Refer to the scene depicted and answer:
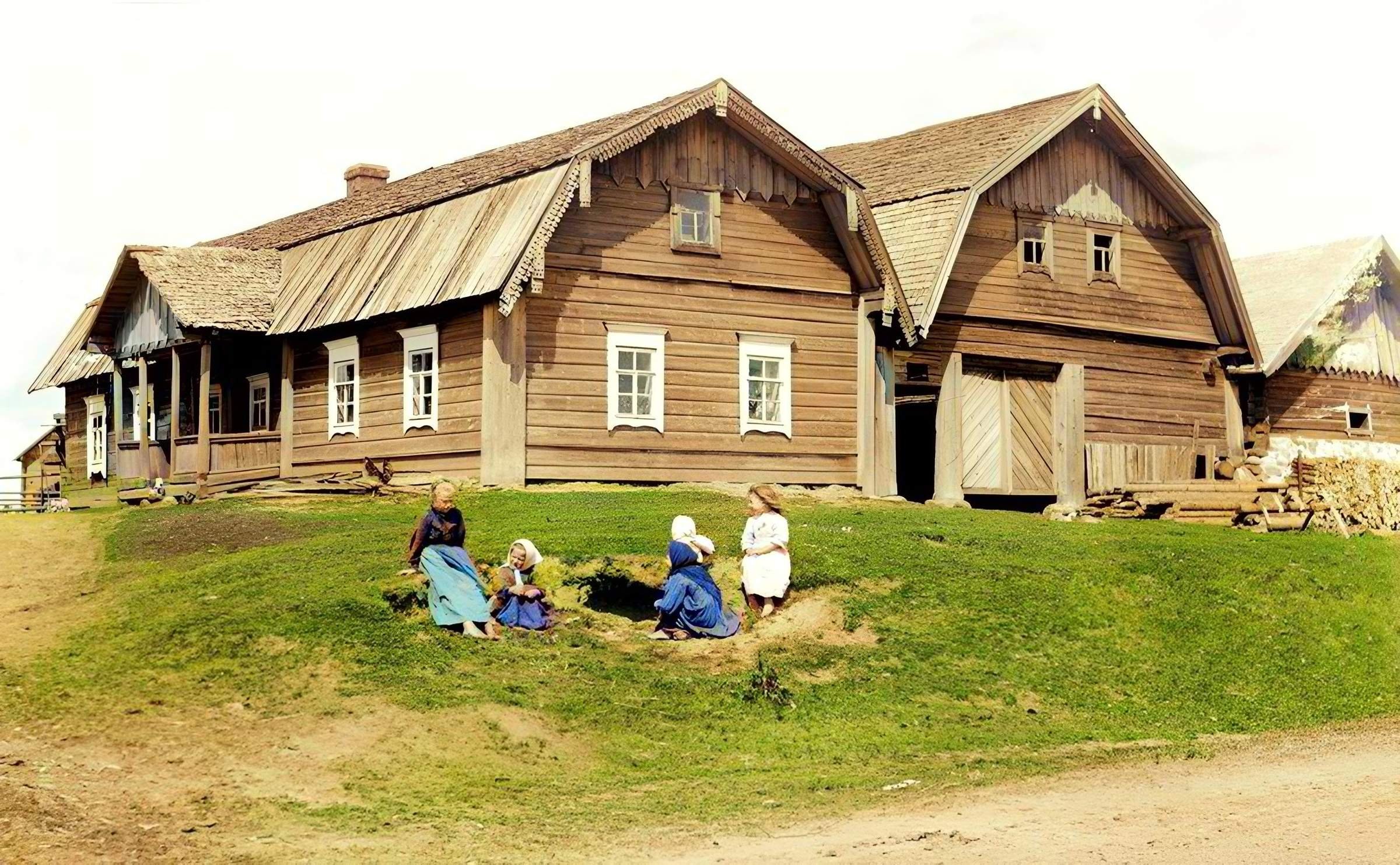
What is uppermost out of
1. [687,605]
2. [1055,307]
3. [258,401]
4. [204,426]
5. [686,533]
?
[1055,307]

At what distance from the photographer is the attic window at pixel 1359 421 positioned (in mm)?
A: 39875

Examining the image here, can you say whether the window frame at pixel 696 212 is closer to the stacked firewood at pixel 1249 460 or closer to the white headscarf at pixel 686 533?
the white headscarf at pixel 686 533

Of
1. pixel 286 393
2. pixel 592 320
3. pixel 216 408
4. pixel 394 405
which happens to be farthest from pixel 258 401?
pixel 592 320

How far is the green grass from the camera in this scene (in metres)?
14.3

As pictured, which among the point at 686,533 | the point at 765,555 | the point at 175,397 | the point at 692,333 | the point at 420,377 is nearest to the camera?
the point at 686,533

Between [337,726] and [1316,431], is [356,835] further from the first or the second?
[1316,431]

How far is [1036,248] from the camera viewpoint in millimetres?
34000

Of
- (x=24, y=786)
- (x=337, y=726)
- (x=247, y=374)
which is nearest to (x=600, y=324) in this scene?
(x=247, y=374)

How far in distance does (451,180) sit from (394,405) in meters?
4.84

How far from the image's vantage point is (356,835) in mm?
12086

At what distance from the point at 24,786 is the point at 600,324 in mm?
16475

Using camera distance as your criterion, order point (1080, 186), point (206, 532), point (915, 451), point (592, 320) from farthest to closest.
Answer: point (915, 451)
point (1080, 186)
point (592, 320)
point (206, 532)

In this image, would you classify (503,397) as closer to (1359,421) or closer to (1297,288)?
(1297,288)

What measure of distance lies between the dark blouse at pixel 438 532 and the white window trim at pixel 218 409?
59.5 ft
